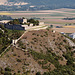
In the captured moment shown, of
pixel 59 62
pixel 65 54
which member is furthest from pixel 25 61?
pixel 65 54

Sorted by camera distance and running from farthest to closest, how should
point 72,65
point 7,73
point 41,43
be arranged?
1. point 41,43
2. point 72,65
3. point 7,73

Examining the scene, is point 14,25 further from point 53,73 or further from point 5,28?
point 53,73

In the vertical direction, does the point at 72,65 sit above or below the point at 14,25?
below

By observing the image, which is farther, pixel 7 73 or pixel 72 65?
pixel 72 65

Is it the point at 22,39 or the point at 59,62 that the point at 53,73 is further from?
the point at 22,39

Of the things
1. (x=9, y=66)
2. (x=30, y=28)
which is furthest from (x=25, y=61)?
(x=30, y=28)

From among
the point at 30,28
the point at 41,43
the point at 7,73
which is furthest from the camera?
the point at 30,28
